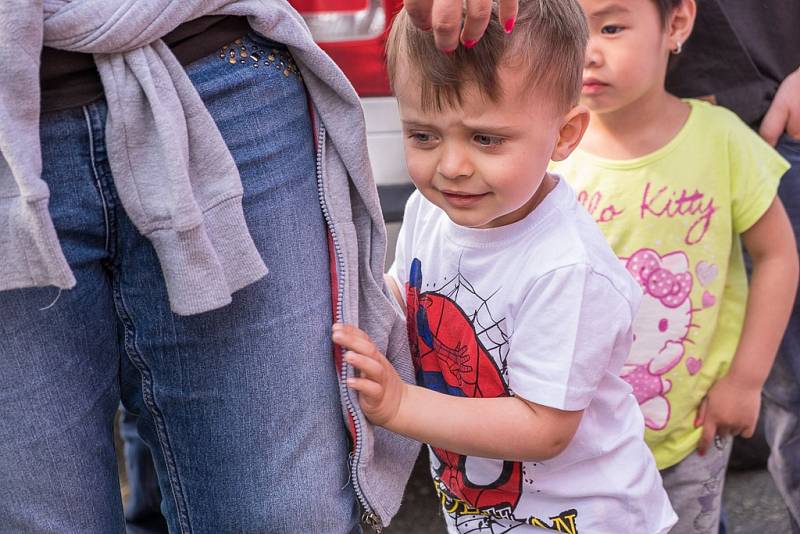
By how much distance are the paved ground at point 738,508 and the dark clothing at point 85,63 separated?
6.61 feet

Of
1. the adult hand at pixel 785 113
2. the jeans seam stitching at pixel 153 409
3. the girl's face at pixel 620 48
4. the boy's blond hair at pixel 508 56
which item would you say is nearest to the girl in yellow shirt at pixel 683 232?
the girl's face at pixel 620 48

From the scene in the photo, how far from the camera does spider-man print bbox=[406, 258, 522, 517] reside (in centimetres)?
164

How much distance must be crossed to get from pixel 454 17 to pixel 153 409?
79 centimetres

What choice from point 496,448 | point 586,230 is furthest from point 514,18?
point 496,448

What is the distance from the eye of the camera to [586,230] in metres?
1.59

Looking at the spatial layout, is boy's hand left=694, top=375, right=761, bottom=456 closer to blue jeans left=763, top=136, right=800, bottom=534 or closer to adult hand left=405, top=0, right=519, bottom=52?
blue jeans left=763, top=136, right=800, bottom=534

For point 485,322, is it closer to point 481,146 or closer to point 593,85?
point 481,146

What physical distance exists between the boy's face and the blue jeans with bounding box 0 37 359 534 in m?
0.18

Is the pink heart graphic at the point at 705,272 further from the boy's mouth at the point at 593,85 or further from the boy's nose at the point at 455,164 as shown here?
the boy's nose at the point at 455,164

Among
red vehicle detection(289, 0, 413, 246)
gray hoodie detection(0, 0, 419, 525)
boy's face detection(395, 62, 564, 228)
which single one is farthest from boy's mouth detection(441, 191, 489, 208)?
red vehicle detection(289, 0, 413, 246)

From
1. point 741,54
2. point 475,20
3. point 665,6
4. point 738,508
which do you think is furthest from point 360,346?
point 738,508

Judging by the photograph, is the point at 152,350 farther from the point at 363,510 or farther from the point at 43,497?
the point at 363,510

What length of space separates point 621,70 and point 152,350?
1192 millimetres

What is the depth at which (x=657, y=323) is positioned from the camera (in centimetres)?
217
